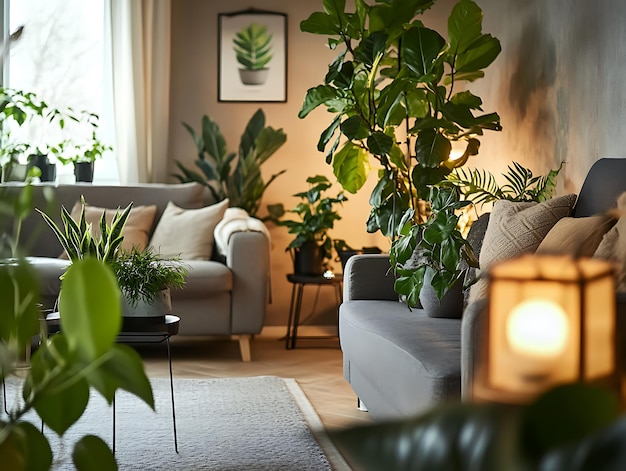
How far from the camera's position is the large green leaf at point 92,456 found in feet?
1.50

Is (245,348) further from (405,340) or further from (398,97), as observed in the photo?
(405,340)

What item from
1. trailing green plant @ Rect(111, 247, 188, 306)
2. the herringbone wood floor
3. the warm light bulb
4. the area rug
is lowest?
the herringbone wood floor

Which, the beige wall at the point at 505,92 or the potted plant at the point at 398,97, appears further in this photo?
the potted plant at the point at 398,97

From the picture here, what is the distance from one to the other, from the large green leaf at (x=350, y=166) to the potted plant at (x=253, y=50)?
156cm

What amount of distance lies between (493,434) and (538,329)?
0.33ft

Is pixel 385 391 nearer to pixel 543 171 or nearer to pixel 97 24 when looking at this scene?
pixel 543 171

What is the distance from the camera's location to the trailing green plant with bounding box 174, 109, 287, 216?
17.5 ft

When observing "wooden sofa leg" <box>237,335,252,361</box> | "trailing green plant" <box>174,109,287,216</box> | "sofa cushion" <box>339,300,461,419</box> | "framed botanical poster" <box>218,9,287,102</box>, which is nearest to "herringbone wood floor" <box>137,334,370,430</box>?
"wooden sofa leg" <box>237,335,252,361</box>

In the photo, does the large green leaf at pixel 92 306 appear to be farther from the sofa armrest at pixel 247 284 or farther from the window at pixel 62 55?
the window at pixel 62 55

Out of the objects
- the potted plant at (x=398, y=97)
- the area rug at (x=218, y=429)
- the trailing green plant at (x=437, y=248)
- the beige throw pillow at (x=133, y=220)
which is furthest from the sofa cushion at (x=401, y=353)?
the beige throw pillow at (x=133, y=220)

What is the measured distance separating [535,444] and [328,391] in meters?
3.78

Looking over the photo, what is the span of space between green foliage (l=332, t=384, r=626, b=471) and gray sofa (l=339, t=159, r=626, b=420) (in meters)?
1.36

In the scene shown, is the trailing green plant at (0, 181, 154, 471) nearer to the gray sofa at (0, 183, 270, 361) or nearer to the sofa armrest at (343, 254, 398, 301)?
the sofa armrest at (343, 254, 398, 301)

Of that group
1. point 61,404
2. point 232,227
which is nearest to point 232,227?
point 232,227
